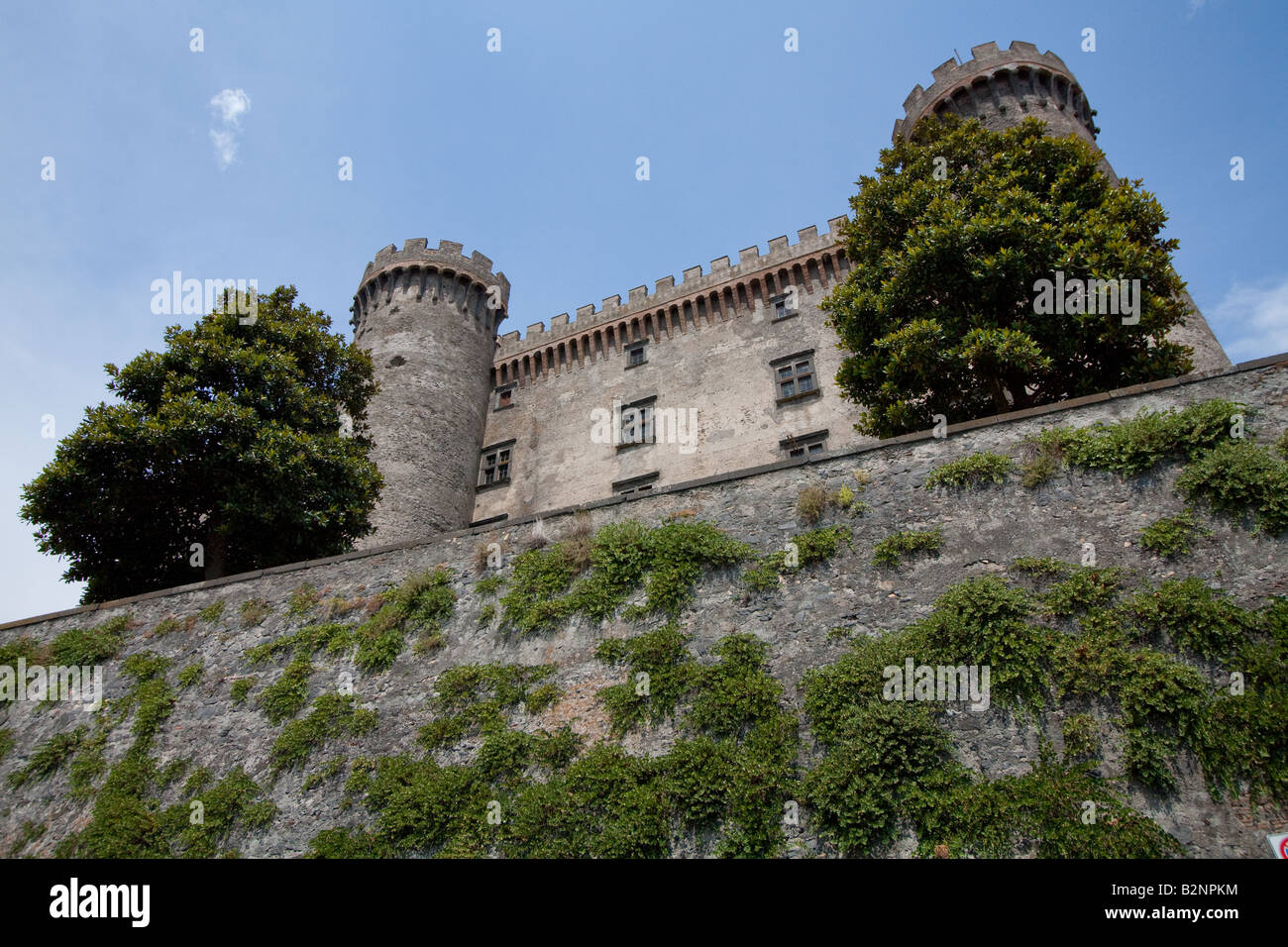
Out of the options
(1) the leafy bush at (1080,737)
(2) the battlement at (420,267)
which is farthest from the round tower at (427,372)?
(1) the leafy bush at (1080,737)

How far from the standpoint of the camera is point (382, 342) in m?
28.3

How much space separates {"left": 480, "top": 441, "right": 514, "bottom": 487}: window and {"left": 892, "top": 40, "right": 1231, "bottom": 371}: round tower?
53.4 feet

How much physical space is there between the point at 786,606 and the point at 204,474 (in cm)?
A: 1242

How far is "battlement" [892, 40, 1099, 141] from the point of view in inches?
864

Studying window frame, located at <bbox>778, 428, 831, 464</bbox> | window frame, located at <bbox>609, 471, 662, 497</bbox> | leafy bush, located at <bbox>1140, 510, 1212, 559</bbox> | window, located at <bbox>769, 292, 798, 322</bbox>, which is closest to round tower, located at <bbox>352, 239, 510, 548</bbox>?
window frame, located at <bbox>609, 471, 662, 497</bbox>

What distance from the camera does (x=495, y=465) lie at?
94.2ft

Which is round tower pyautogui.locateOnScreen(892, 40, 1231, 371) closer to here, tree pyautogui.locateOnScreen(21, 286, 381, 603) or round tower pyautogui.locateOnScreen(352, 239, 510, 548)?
round tower pyautogui.locateOnScreen(352, 239, 510, 548)

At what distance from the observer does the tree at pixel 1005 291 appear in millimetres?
13250

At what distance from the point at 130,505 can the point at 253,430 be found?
3.04 meters

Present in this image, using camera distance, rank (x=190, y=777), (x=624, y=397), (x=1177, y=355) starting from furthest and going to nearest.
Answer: (x=624, y=397)
(x=1177, y=355)
(x=190, y=777)

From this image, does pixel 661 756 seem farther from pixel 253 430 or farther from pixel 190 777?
pixel 253 430

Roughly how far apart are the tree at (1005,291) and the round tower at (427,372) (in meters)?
14.7

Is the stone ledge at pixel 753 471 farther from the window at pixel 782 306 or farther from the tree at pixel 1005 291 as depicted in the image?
the window at pixel 782 306
